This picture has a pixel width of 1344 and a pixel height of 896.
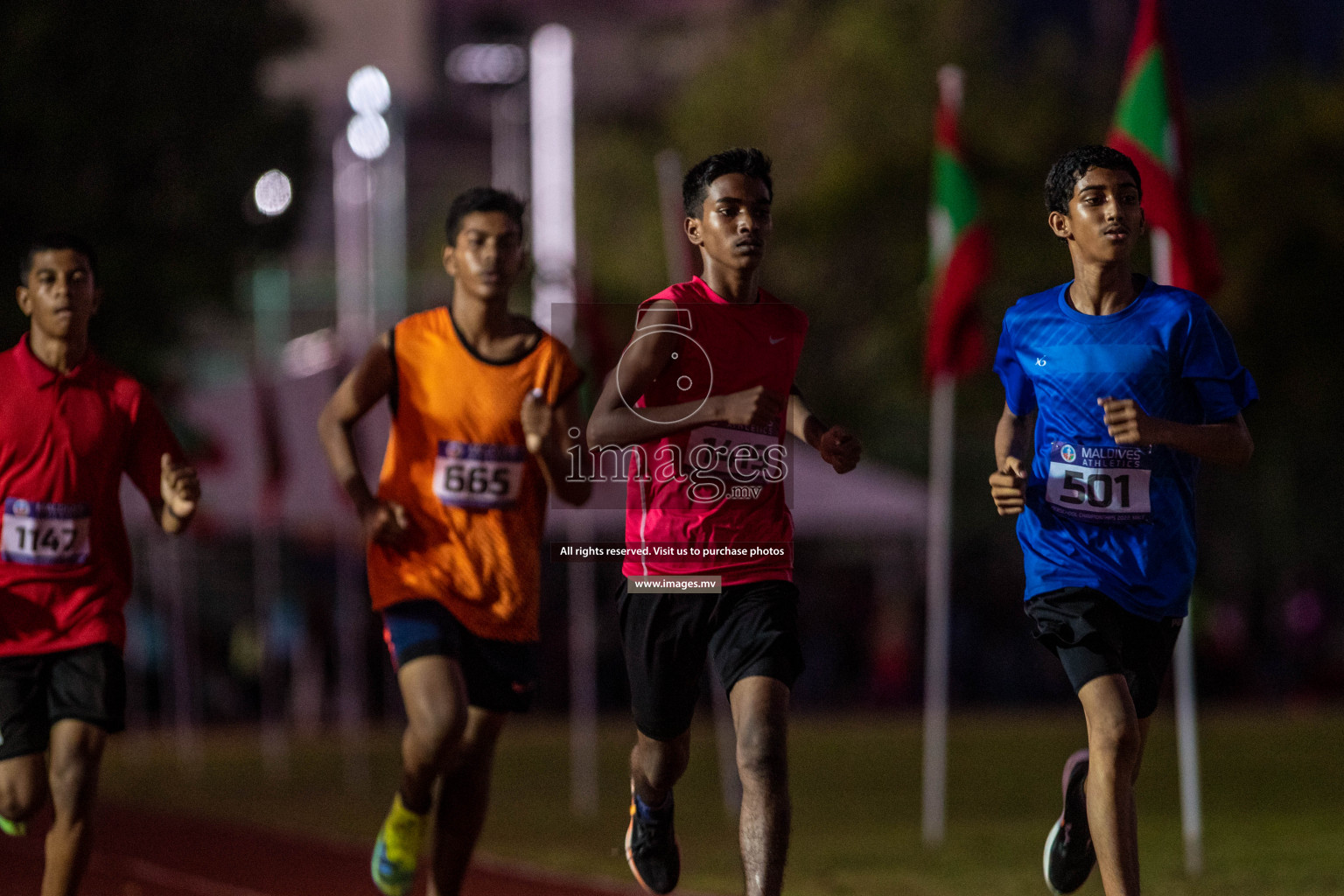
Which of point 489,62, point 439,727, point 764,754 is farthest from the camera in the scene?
point 489,62

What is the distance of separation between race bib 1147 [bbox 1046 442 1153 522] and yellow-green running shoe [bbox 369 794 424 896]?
110 inches

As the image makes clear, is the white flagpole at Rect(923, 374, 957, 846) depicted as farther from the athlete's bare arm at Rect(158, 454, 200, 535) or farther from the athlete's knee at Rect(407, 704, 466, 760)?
the athlete's bare arm at Rect(158, 454, 200, 535)

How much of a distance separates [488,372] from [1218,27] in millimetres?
39030

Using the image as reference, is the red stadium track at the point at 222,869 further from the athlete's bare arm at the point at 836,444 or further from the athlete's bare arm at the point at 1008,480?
the athlete's bare arm at the point at 1008,480

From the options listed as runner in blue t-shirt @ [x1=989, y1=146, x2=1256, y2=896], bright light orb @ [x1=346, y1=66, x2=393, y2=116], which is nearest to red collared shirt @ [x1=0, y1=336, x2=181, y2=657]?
runner in blue t-shirt @ [x1=989, y1=146, x2=1256, y2=896]

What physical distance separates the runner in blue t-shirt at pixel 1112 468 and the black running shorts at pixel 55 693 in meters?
3.09

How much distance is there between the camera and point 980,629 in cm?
2794

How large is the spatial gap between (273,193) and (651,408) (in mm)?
11469

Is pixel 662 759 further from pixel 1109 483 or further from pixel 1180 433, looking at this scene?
pixel 1180 433

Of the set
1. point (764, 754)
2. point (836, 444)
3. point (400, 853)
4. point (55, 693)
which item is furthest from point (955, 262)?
point (55, 693)

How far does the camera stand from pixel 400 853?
7.27 m

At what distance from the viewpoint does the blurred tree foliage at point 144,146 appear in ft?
47.5

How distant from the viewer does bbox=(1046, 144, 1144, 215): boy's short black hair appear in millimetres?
6090

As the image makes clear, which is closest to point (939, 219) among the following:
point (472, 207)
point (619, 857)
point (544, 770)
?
point (619, 857)
